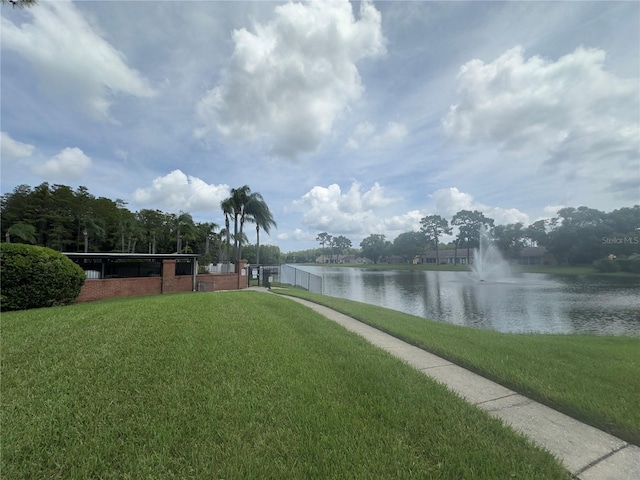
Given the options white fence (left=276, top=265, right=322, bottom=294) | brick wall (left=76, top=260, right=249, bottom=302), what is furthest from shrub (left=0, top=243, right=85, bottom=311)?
white fence (left=276, top=265, right=322, bottom=294)

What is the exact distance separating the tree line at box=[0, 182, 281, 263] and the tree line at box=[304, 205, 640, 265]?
49683mm

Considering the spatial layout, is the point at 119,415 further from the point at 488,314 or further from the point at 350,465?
the point at 488,314

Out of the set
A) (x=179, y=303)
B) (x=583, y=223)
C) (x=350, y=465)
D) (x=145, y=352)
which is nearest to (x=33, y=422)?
(x=145, y=352)

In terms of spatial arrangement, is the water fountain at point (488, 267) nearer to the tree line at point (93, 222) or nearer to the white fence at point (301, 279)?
the white fence at point (301, 279)

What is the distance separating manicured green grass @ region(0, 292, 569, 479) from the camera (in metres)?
2.21

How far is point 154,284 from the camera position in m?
15.1

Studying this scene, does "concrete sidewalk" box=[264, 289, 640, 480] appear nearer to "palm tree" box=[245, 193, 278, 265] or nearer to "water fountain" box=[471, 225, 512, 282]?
"palm tree" box=[245, 193, 278, 265]

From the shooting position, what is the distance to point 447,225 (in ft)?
Result: 237

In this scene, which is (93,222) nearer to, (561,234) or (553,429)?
(553,429)

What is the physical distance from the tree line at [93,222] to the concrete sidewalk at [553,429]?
22726 millimetres

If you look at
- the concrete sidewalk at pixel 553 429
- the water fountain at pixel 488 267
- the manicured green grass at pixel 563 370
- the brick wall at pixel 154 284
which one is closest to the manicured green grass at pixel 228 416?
the concrete sidewalk at pixel 553 429

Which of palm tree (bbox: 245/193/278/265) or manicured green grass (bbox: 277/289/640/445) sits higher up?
palm tree (bbox: 245/193/278/265)

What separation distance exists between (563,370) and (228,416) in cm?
474

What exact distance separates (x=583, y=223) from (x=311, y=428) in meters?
68.4
